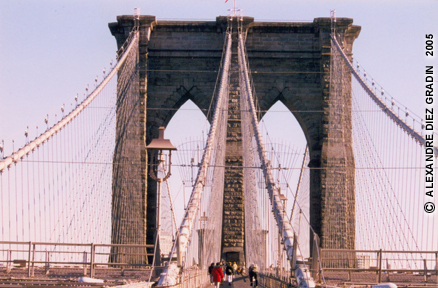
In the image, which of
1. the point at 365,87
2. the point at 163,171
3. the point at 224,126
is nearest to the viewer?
the point at 163,171

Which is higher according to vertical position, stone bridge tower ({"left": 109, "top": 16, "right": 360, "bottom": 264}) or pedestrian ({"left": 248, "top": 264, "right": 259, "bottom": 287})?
stone bridge tower ({"left": 109, "top": 16, "right": 360, "bottom": 264})

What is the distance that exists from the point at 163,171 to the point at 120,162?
1811 cm

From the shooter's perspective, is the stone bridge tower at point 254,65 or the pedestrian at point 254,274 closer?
the pedestrian at point 254,274

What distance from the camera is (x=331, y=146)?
35719 millimetres

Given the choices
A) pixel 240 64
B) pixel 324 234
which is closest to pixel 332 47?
pixel 240 64

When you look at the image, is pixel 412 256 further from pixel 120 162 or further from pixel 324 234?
pixel 120 162

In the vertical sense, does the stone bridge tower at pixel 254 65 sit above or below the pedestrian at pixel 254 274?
above

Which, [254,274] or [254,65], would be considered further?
[254,65]

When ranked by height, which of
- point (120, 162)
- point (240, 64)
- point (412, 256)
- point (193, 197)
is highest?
point (240, 64)

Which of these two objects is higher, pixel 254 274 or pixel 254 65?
pixel 254 65

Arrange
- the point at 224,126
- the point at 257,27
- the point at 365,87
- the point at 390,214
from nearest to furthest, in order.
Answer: the point at 390,214
the point at 365,87
the point at 224,126
the point at 257,27

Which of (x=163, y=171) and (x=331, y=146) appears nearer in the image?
(x=163, y=171)

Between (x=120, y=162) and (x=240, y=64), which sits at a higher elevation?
(x=240, y=64)

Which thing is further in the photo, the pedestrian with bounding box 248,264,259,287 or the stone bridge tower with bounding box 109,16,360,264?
the stone bridge tower with bounding box 109,16,360,264
